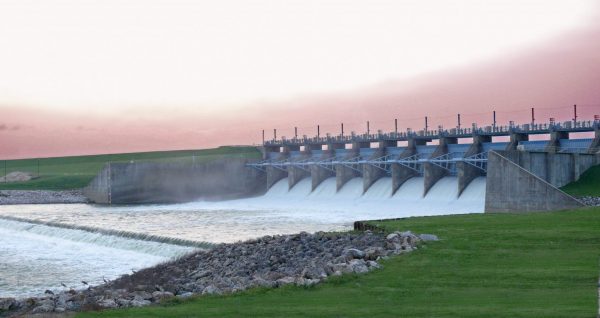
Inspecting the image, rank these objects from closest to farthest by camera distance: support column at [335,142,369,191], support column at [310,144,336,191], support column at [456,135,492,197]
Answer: support column at [456,135,492,197] → support column at [335,142,369,191] → support column at [310,144,336,191]

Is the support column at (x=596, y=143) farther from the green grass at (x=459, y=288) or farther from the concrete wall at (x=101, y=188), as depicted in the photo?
the concrete wall at (x=101, y=188)

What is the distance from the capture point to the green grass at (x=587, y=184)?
43203 millimetres

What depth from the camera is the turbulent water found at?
33.3m

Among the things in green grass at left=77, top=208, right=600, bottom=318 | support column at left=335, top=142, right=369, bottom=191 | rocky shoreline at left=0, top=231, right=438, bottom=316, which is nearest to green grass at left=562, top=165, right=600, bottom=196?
green grass at left=77, top=208, right=600, bottom=318

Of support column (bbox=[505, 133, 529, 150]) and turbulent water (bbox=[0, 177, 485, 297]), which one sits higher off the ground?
support column (bbox=[505, 133, 529, 150])

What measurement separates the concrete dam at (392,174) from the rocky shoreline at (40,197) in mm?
2576

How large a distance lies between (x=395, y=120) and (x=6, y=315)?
Result: 6325 centimetres

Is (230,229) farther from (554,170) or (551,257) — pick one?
(551,257)

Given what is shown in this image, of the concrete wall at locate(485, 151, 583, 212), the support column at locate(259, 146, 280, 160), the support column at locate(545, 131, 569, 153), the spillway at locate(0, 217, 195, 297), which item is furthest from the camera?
the support column at locate(259, 146, 280, 160)

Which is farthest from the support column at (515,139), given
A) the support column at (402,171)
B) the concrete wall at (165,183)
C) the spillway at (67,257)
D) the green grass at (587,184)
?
the concrete wall at (165,183)

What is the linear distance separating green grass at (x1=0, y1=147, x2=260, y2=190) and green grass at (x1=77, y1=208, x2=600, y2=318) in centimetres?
7657

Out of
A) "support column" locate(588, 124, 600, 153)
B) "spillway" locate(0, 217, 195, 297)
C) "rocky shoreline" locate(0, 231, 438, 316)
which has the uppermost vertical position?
"support column" locate(588, 124, 600, 153)

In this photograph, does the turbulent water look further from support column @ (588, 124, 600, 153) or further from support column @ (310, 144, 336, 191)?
support column @ (588, 124, 600, 153)

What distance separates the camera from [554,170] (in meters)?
46.4
